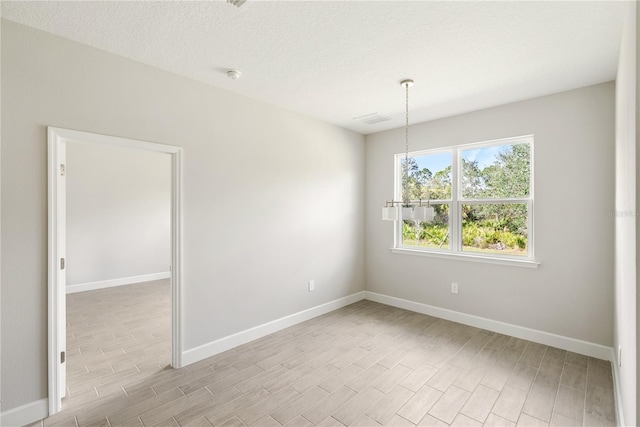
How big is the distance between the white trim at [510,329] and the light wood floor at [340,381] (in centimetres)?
9

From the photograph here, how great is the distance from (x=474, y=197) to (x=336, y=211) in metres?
1.85

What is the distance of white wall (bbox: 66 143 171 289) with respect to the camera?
5.46 m

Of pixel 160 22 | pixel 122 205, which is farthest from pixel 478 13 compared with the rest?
pixel 122 205

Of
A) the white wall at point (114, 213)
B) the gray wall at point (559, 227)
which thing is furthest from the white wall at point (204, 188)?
the white wall at point (114, 213)

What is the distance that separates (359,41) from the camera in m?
2.26

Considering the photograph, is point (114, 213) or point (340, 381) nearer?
point (340, 381)

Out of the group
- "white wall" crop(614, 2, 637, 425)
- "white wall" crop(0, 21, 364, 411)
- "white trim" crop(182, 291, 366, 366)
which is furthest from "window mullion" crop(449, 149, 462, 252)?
"white wall" crop(614, 2, 637, 425)

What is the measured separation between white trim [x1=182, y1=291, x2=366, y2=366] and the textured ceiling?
2602 millimetres

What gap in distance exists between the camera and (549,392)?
242cm

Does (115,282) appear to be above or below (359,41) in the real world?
below

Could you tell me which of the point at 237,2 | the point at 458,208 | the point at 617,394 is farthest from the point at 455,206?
the point at 237,2

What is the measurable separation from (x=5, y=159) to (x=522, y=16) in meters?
3.49

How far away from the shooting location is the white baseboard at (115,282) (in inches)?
213

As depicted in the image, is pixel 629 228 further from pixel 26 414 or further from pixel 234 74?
pixel 26 414
